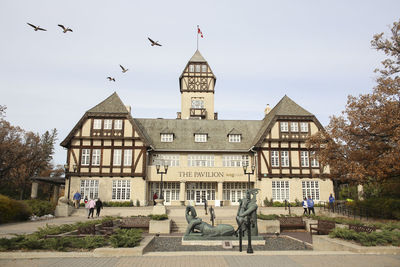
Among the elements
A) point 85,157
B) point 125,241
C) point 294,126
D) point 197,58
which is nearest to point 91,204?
point 85,157

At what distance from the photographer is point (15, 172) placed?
46.6 m

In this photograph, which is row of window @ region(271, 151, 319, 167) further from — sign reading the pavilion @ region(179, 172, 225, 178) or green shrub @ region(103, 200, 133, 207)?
green shrub @ region(103, 200, 133, 207)

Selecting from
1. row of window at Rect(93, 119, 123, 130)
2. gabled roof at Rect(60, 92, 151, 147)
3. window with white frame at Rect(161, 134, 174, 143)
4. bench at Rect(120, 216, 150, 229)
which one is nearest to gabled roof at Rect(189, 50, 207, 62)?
window with white frame at Rect(161, 134, 174, 143)

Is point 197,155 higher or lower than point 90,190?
higher

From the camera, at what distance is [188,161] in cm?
3331

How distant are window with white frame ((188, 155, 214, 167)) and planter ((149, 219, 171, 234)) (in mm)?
15317

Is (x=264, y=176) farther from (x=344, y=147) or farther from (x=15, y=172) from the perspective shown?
(x=15, y=172)

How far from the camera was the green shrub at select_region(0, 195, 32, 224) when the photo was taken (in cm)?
1928

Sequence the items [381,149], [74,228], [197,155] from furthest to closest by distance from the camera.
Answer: [197,155]
[381,149]
[74,228]

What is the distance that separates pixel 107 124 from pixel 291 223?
2152 cm

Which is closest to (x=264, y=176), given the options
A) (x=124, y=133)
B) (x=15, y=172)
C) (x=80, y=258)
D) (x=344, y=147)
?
(x=344, y=147)

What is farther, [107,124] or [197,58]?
[197,58]

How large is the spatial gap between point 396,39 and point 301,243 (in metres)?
17.2

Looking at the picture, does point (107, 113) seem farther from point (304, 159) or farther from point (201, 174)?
point (304, 159)
